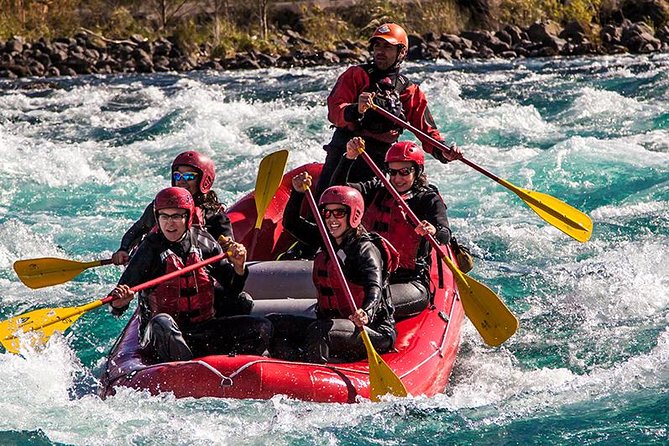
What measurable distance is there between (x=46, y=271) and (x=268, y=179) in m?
1.59

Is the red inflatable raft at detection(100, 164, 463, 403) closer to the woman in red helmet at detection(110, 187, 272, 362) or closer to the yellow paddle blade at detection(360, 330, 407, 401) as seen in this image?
the yellow paddle blade at detection(360, 330, 407, 401)

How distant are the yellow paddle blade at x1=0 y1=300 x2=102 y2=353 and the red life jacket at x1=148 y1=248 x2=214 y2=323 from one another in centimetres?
42

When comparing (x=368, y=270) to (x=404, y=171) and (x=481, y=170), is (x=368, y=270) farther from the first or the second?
(x=481, y=170)

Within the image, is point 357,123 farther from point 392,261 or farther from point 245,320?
point 245,320

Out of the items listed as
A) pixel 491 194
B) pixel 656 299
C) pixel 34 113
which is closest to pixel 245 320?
pixel 656 299

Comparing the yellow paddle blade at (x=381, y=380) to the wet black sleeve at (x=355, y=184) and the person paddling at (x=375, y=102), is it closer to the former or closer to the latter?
the wet black sleeve at (x=355, y=184)

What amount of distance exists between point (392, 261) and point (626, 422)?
4.80 ft

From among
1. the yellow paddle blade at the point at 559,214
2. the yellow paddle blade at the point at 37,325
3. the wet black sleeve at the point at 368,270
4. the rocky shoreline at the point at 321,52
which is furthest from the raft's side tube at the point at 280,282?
the rocky shoreline at the point at 321,52

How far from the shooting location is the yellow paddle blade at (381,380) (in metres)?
5.54

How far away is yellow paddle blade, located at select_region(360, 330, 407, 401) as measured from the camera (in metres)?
5.54

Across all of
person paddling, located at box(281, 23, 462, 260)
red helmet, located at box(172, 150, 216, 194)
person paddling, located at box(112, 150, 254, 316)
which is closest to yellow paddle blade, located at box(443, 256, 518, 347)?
person paddling, located at box(281, 23, 462, 260)

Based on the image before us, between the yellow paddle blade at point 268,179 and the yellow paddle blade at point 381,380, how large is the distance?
193 cm

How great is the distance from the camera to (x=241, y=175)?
13125 millimetres

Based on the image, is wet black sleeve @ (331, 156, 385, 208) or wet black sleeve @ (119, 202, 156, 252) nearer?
wet black sleeve @ (119, 202, 156, 252)
